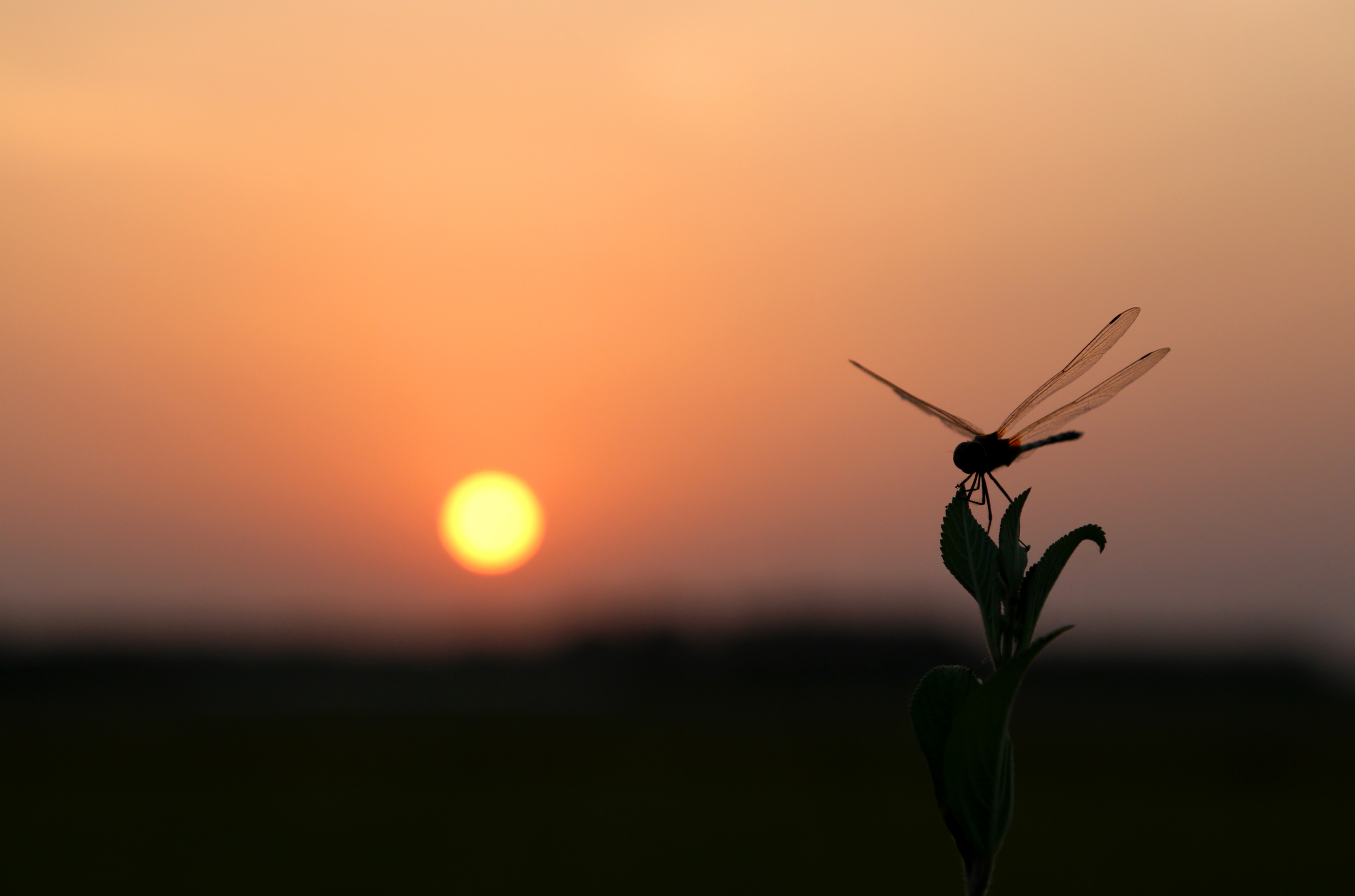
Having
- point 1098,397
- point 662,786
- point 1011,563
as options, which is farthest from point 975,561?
point 662,786

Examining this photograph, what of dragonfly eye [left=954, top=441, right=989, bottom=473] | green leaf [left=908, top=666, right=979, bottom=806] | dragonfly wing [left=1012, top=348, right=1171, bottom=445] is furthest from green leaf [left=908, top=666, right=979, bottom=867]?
dragonfly wing [left=1012, top=348, right=1171, bottom=445]

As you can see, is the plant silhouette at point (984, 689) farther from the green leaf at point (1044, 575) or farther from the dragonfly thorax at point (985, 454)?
the dragonfly thorax at point (985, 454)

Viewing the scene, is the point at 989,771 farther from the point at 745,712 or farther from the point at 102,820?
the point at 745,712

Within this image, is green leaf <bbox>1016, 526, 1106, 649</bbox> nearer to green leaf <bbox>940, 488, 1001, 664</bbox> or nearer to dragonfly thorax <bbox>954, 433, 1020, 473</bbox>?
green leaf <bbox>940, 488, 1001, 664</bbox>

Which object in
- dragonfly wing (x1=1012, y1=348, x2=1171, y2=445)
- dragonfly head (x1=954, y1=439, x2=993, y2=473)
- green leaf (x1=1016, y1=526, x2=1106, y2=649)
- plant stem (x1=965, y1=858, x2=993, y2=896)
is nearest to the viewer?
plant stem (x1=965, y1=858, x2=993, y2=896)

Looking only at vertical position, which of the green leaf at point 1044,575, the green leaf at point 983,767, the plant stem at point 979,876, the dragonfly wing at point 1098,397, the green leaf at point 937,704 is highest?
the dragonfly wing at point 1098,397

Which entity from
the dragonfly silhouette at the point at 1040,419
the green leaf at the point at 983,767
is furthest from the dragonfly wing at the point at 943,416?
the green leaf at the point at 983,767

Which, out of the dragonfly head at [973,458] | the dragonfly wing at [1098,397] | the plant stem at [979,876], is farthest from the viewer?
the dragonfly wing at [1098,397]
